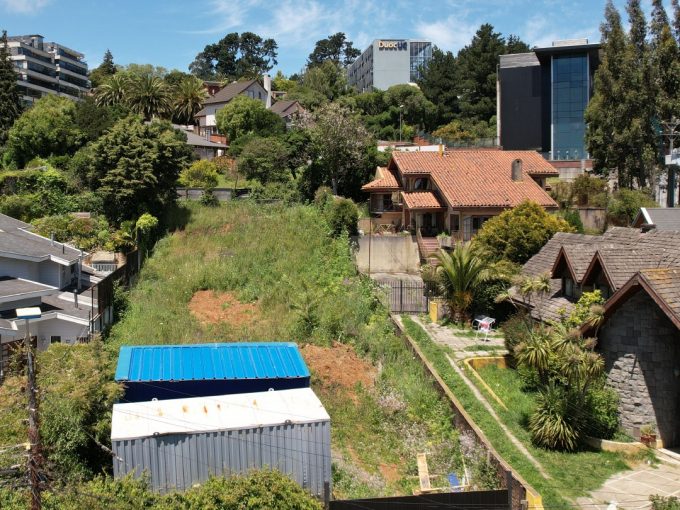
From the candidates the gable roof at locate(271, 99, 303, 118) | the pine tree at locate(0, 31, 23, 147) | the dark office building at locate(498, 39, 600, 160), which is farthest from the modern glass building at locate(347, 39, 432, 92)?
the pine tree at locate(0, 31, 23, 147)

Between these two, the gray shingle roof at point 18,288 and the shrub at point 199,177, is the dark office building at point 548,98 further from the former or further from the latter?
the gray shingle roof at point 18,288

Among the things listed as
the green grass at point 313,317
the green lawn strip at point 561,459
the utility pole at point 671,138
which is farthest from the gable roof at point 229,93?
the green lawn strip at point 561,459

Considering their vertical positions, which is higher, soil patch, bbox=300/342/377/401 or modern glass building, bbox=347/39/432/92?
Result: modern glass building, bbox=347/39/432/92

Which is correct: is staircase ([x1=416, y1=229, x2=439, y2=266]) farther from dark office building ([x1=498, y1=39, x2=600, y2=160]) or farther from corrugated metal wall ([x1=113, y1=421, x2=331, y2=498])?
dark office building ([x1=498, y1=39, x2=600, y2=160])

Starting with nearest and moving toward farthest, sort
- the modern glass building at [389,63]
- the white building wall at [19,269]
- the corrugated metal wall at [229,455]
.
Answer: the corrugated metal wall at [229,455] < the white building wall at [19,269] < the modern glass building at [389,63]

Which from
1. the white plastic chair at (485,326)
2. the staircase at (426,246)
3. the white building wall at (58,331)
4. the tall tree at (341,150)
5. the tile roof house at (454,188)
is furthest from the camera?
the tall tree at (341,150)

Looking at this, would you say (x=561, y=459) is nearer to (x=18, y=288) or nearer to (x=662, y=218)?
(x=662, y=218)
